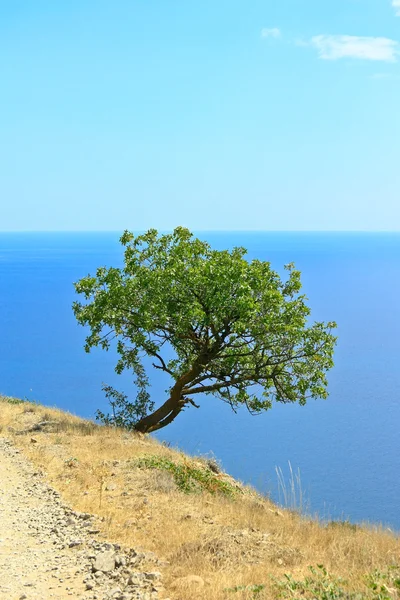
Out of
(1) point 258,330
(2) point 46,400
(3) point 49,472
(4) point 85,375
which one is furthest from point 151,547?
(4) point 85,375

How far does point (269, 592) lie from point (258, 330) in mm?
13422

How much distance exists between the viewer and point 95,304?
22.5 meters

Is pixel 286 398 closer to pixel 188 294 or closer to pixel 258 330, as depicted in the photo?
pixel 258 330

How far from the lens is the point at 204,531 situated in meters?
11.3

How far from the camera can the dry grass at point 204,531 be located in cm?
897

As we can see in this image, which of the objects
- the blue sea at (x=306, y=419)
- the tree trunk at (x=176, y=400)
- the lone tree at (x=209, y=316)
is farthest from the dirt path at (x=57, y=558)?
the tree trunk at (x=176, y=400)

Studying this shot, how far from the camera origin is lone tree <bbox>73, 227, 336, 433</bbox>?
20953 mm

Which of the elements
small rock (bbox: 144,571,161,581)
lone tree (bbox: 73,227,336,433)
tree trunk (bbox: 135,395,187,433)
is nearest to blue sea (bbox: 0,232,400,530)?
tree trunk (bbox: 135,395,187,433)

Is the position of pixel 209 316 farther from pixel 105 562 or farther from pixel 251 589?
pixel 251 589

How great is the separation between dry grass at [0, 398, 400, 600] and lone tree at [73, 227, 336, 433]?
5187mm

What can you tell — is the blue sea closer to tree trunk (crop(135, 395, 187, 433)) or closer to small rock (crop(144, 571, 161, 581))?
tree trunk (crop(135, 395, 187, 433))

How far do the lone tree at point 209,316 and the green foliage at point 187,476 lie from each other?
5.53 m

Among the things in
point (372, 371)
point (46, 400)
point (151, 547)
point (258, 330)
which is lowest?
point (46, 400)

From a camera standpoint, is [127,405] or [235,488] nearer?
[235,488]
